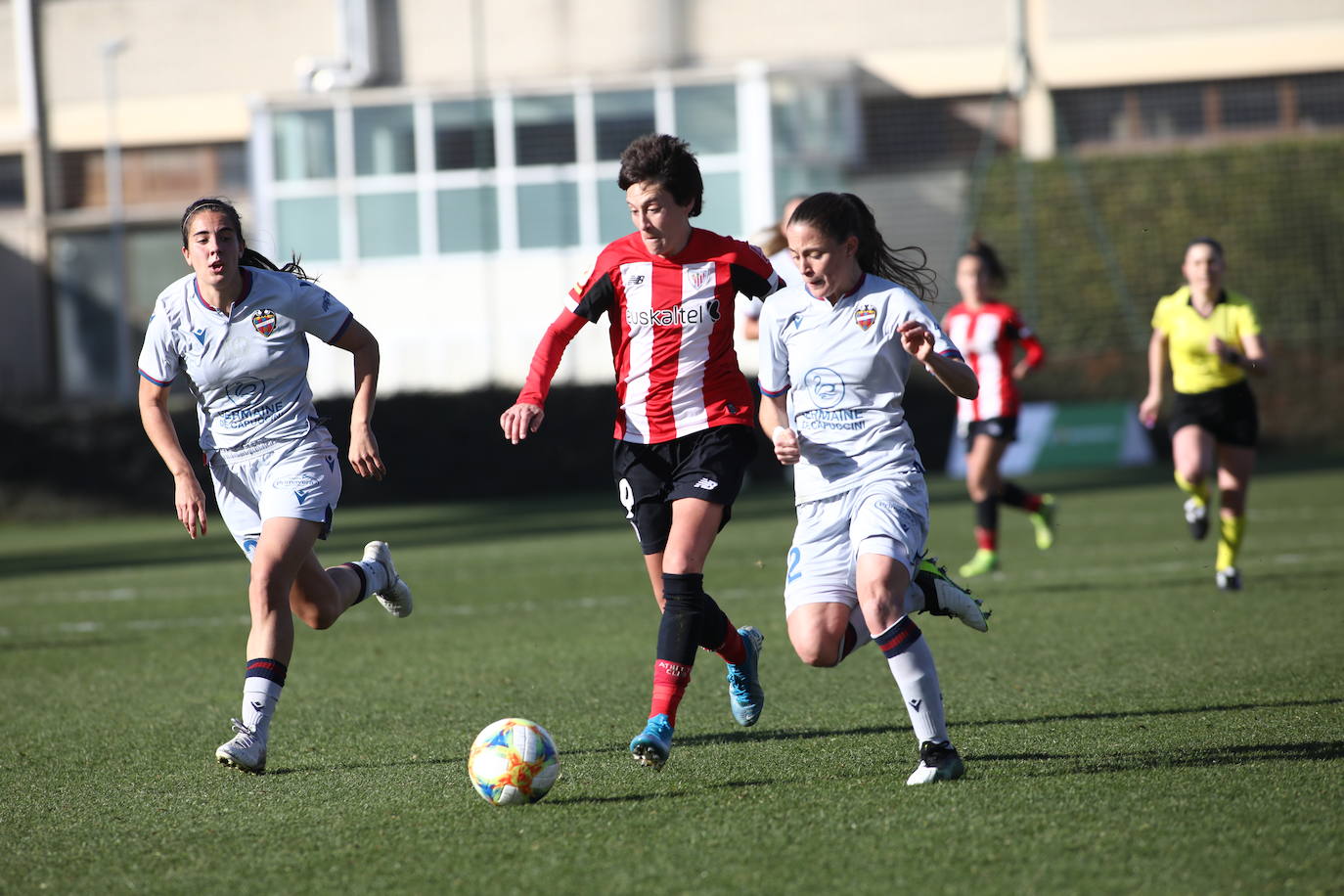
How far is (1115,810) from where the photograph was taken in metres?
4.21

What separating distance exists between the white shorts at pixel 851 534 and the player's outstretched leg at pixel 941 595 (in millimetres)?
240

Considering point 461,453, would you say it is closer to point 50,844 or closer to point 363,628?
point 363,628

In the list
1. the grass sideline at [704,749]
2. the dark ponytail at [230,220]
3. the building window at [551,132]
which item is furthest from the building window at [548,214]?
the dark ponytail at [230,220]

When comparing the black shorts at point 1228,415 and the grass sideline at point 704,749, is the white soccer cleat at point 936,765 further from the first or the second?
the black shorts at point 1228,415

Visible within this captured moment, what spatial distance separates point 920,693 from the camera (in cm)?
466

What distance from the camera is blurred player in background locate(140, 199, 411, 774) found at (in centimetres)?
540

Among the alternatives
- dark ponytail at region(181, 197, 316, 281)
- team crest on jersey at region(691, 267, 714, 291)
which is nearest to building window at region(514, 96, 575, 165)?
dark ponytail at region(181, 197, 316, 281)

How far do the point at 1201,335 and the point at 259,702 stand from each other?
621cm

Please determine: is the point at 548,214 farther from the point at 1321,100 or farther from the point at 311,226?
the point at 1321,100

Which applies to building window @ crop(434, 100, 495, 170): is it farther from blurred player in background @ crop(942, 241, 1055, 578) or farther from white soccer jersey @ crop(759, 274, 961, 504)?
white soccer jersey @ crop(759, 274, 961, 504)

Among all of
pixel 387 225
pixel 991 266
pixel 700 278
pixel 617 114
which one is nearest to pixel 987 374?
pixel 991 266

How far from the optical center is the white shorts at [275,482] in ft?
18.0

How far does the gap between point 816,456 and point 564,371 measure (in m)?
22.0

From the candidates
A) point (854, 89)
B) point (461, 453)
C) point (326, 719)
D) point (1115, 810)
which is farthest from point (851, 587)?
point (854, 89)
